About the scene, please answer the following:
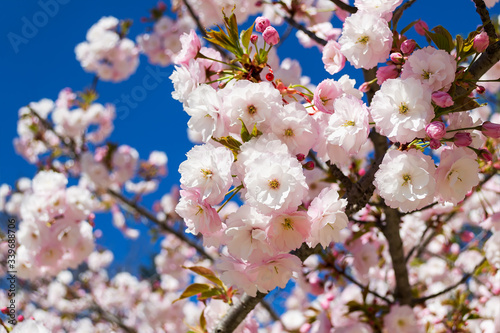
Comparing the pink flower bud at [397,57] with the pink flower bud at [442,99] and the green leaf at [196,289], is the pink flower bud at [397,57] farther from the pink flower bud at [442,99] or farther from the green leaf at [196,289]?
the green leaf at [196,289]

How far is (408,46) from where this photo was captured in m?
1.18

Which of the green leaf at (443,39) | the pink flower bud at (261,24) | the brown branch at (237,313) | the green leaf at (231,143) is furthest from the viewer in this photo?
the brown branch at (237,313)

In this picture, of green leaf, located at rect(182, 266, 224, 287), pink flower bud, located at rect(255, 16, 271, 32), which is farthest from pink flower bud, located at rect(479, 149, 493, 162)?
green leaf, located at rect(182, 266, 224, 287)

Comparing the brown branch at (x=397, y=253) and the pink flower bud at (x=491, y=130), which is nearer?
the pink flower bud at (x=491, y=130)

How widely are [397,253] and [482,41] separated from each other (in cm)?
126

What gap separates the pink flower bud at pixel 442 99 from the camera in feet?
3.28

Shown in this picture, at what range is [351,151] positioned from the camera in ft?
3.50

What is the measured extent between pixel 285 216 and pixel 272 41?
1.81ft

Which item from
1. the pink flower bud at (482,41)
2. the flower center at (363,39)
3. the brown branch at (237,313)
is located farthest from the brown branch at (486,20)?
the brown branch at (237,313)

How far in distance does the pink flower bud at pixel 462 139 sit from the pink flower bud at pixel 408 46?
281mm

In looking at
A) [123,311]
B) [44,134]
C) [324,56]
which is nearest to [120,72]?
[44,134]

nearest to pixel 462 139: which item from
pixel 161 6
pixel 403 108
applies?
pixel 403 108

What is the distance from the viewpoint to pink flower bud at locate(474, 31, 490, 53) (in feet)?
3.77

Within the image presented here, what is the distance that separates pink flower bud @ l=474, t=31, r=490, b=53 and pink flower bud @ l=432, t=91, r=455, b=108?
0.84 ft
